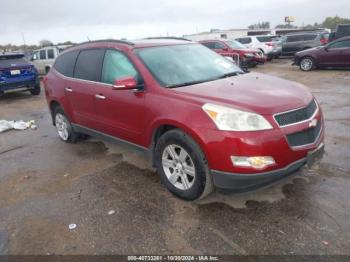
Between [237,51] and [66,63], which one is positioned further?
[237,51]

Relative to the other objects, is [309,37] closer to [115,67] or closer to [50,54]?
[50,54]

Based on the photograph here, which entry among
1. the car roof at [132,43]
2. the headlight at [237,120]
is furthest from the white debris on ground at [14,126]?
the headlight at [237,120]

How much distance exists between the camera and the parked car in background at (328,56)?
1507cm

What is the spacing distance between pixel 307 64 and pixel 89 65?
13647 millimetres

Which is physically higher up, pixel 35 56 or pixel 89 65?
pixel 35 56

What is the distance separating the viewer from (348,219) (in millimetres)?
3385

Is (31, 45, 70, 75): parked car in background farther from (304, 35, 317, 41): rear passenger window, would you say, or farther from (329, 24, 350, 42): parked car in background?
(329, 24, 350, 42): parked car in background

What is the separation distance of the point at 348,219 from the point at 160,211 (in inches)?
75.3

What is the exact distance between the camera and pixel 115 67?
15.6 ft

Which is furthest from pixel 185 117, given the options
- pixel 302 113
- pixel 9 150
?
pixel 9 150

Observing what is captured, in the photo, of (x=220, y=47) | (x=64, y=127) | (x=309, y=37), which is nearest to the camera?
(x=64, y=127)

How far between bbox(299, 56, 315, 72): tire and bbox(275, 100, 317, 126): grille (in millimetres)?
13685

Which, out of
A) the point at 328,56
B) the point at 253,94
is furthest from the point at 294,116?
the point at 328,56

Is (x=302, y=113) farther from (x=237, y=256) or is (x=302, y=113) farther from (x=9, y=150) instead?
(x=9, y=150)
